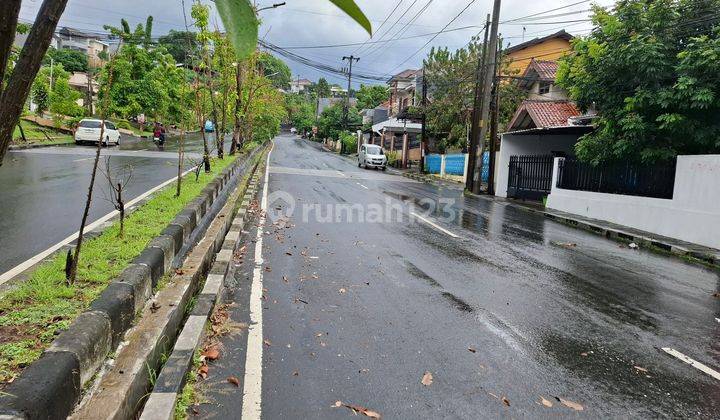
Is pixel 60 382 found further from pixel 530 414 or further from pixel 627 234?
pixel 627 234

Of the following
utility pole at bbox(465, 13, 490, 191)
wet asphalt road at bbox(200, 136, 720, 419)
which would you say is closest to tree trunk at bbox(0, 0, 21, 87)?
wet asphalt road at bbox(200, 136, 720, 419)

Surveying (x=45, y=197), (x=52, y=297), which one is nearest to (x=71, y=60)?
(x=45, y=197)

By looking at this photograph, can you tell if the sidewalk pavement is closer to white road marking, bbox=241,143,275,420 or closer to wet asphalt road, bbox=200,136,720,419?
wet asphalt road, bbox=200,136,720,419

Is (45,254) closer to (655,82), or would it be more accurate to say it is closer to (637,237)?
(637,237)

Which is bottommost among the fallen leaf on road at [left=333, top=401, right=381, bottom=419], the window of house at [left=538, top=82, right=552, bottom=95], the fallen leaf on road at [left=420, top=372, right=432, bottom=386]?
the fallen leaf on road at [left=333, top=401, right=381, bottom=419]

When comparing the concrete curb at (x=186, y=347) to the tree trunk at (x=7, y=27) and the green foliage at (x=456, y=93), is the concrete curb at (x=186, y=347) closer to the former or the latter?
the tree trunk at (x=7, y=27)

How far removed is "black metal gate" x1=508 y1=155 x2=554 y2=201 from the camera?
20.4 meters

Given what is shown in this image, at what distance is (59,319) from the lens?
11.7ft

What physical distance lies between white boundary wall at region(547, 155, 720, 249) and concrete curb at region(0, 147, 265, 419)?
11672mm

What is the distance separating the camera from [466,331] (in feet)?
16.7

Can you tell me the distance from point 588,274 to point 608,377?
408 centimetres

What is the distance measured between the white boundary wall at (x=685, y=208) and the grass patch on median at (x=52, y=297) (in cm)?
1168

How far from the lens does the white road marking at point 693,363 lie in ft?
14.5

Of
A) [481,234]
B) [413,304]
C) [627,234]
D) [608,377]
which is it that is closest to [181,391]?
[413,304]
